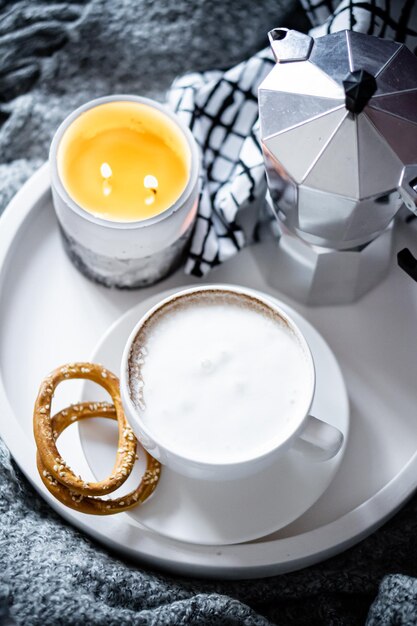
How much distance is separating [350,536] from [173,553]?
0.44 feet

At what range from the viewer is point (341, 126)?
56 cm

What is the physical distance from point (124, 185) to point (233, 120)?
5.4 inches

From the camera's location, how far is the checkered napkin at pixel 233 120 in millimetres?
709

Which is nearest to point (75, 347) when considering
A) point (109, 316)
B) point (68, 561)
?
point (109, 316)

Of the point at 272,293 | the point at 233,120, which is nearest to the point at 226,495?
the point at 272,293

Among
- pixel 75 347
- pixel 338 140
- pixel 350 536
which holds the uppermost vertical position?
pixel 338 140

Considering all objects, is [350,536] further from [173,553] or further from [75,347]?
[75,347]

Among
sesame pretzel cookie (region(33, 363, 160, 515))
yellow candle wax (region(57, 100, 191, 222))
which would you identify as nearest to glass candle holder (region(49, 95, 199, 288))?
yellow candle wax (region(57, 100, 191, 222))

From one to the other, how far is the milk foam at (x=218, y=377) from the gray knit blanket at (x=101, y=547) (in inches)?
4.5

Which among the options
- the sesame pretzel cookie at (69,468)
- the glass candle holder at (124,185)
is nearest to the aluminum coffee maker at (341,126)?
the glass candle holder at (124,185)

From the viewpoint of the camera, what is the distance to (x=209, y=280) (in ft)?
2.42

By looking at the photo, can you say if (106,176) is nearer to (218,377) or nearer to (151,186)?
(151,186)

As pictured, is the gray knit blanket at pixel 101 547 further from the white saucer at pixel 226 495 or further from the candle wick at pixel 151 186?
the candle wick at pixel 151 186

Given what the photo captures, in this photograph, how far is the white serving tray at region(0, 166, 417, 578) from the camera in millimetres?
624
